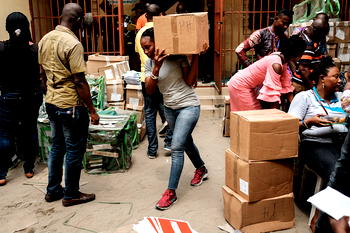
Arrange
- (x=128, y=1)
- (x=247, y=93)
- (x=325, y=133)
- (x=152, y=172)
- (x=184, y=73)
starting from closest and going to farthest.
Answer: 1. (x=325, y=133)
2. (x=184, y=73)
3. (x=247, y=93)
4. (x=152, y=172)
5. (x=128, y=1)

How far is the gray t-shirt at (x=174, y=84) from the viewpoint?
3.55m

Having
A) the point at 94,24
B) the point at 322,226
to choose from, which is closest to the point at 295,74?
the point at 322,226

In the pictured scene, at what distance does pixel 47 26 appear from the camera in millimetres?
8336

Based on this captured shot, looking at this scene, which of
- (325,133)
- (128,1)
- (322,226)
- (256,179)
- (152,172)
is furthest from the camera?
(128,1)

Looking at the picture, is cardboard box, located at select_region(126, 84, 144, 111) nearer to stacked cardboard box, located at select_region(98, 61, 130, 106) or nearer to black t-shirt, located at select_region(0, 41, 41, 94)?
stacked cardboard box, located at select_region(98, 61, 130, 106)

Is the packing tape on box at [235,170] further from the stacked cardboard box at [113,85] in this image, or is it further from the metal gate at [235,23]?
the metal gate at [235,23]

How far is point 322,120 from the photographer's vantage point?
3.18 m

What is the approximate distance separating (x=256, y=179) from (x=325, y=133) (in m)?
0.77

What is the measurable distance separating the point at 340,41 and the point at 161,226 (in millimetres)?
4320

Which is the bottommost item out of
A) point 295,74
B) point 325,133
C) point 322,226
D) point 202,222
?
point 202,222

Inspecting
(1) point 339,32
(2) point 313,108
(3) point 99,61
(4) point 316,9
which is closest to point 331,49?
(1) point 339,32

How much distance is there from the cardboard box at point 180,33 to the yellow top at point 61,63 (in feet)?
2.44

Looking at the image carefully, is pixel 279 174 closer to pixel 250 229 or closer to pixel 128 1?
pixel 250 229

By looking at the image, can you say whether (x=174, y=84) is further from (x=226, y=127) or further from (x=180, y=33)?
(x=226, y=127)
